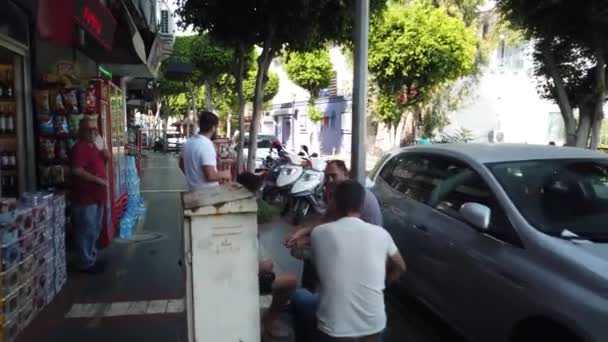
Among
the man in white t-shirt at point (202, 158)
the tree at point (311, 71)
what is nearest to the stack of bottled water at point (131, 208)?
the man in white t-shirt at point (202, 158)

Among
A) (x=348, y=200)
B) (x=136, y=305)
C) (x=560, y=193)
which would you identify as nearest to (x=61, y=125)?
(x=136, y=305)

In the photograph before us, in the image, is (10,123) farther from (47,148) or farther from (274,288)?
(274,288)

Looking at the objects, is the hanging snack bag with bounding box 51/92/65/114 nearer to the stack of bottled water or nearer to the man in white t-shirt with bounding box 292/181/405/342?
the stack of bottled water

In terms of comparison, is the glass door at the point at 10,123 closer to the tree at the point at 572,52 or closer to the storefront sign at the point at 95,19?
the storefront sign at the point at 95,19

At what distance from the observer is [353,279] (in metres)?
2.77

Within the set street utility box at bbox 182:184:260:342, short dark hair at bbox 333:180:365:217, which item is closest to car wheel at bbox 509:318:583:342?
short dark hair at bbox 333:180:365:217

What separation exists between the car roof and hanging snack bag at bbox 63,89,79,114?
492 cm

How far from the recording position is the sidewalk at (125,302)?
4570 mm

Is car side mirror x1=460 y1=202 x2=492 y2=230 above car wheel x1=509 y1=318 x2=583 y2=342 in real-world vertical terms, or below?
above

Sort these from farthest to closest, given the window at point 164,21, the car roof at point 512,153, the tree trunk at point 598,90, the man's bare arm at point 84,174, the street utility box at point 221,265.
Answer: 1. the window at point 164,21
2. the tree trunk at point 598,90
3. the man's bare arm at point 84,174
4. the car roof at point 512,153
5. the street utility box at point 221,265

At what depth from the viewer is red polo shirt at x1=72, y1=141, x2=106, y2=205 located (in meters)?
6.11

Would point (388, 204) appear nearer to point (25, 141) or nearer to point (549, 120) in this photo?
point (25, 141)

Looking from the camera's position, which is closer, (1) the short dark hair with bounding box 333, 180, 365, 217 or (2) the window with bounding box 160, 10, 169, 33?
(1) the short dark hair with bounding box 333, 180, 365, 217

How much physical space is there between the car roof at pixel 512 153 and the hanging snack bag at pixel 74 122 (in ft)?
16.0
